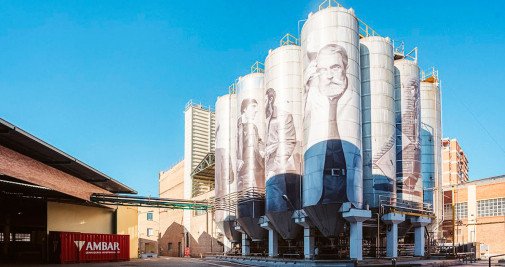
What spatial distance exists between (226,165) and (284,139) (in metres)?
14.5

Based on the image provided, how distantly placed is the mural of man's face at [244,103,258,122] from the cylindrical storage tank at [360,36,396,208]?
12.2 meters

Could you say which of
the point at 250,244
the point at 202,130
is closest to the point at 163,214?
the point at 202,130

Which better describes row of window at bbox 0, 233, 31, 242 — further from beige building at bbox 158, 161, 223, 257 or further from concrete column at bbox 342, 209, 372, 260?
concrete column at bbox 342, 209, 372, 260

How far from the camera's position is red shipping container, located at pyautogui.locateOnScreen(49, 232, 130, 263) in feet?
140

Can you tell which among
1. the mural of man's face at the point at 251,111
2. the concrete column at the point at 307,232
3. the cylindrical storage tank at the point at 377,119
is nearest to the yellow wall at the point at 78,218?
the mural of man's face at the point at 251,111

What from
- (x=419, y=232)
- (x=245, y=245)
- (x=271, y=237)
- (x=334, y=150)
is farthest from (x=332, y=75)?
(x=245, y=245)

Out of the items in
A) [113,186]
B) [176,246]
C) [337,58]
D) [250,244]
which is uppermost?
[337,58]

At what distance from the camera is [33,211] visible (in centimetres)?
5628

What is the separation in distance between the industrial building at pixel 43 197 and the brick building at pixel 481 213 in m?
41.7

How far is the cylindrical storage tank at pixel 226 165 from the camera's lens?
5244 cm

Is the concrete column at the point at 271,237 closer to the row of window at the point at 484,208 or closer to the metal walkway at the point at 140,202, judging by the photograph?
the metal walkway at the point at 140,202

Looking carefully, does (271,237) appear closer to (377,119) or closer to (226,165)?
(226,165)

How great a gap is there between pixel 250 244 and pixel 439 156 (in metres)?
24.0

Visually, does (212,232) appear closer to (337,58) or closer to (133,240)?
(133,240)
